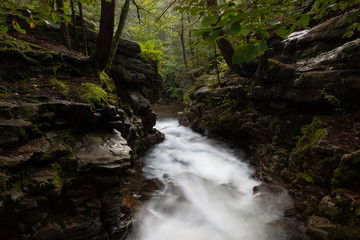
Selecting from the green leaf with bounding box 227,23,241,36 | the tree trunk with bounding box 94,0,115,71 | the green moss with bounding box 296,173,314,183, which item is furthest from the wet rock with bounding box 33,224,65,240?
the green moss with bounding box 296,173,314,183

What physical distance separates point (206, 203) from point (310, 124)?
405 cm

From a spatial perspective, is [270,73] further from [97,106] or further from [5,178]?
[5,178]

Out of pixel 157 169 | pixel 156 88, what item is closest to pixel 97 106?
pixel 157 169

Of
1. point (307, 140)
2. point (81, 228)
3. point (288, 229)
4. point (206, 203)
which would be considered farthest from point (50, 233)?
point (307, 140)

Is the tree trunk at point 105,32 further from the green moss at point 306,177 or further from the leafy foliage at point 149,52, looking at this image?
the green moss at point 306,177

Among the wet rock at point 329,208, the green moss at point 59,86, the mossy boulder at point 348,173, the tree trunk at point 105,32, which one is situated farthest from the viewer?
the tree trunk at point 105,32

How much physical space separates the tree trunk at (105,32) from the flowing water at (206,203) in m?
4.12

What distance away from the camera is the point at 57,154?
130 inches

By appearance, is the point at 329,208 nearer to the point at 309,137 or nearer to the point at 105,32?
the point at 309,137

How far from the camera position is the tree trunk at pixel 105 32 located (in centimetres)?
503

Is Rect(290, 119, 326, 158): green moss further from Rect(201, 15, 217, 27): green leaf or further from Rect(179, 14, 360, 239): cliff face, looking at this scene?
Rect(201, 15, 217, 27): green leaf

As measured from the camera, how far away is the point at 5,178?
2549 millimetres

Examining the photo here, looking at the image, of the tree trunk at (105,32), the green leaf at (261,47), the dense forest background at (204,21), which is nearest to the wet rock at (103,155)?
the dense forest background at (204,21)

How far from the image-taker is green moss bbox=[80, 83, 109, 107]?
4.33m
